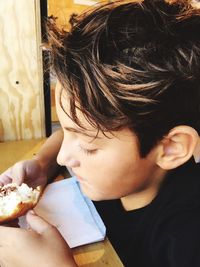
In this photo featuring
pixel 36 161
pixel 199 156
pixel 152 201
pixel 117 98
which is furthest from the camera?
pixel 199 156

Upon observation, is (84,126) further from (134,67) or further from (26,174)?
(26,174)

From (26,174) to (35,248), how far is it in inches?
11.5

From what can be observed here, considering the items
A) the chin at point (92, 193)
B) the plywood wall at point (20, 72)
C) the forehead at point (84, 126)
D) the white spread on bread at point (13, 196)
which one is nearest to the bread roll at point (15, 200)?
the white spread on bread at point (13, 196)

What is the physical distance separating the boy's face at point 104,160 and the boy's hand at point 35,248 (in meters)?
0.14

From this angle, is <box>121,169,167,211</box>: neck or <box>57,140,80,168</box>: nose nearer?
<box>57,140,80,168</box>: nose

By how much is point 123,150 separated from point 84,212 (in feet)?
0.78

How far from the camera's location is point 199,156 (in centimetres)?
115

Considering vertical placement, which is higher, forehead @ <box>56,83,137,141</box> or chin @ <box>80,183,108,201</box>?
forehead @ <box>56,83,137,141</box>

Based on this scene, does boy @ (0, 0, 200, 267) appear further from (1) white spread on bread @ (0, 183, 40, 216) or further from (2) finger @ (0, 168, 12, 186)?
(2) finger @ (0, 168, 12, 186)

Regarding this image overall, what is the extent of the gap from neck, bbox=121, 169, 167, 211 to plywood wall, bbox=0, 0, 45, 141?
1.56ft

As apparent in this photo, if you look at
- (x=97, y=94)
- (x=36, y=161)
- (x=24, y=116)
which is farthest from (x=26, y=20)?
(x=97, y=94)

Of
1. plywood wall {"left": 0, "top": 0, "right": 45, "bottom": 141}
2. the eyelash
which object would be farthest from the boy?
plywood wall {"left": 0, "top": 0, "right": 45, "bottom": 141}

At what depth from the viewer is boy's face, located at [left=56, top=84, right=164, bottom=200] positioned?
661 mm

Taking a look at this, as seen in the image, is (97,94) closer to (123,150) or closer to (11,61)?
(123,150)
